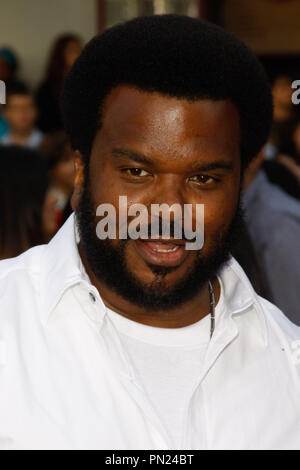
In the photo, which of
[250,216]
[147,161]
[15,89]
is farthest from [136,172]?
[15,89]

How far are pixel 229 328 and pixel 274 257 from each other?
103cm

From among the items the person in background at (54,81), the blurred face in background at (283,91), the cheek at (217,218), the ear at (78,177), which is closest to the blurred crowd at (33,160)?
the person in background at (54,81)

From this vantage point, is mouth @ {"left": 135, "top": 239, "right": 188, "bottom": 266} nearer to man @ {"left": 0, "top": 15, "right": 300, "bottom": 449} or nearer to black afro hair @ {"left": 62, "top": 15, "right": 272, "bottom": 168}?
man @ {"left": 0, "top": 15, "right": 300, "bottom": 449}

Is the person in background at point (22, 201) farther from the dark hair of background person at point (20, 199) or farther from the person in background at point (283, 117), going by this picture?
the person in background at point (283, 117)

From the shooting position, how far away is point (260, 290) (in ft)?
8.95

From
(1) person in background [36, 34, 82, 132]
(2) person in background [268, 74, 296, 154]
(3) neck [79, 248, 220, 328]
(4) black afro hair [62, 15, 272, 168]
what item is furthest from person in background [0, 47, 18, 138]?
(3) neck [79, 248, 220, 328]

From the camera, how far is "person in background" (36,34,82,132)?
5.86 m

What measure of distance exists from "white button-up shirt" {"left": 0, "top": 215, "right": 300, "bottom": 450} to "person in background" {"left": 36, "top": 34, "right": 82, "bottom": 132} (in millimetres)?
4172

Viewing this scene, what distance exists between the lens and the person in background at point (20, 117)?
5.49 metres
